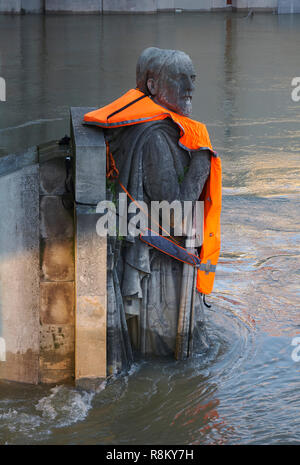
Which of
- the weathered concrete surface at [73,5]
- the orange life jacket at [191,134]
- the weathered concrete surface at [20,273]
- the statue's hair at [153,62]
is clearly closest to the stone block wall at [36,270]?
the weathered concrete surface at [20,273]

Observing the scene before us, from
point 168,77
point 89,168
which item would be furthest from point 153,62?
point 89,168

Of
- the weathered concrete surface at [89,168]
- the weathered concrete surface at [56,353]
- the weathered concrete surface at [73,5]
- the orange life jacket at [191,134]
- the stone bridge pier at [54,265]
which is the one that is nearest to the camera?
the weathered concrete surface at [89,168]

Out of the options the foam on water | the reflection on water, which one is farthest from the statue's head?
the foam on water

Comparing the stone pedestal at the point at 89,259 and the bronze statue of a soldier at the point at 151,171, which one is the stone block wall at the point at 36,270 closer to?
the stone pedestal at the point at 89,259

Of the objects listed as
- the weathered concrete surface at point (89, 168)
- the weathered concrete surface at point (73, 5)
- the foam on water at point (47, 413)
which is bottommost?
the foam on water at point (47, 413)

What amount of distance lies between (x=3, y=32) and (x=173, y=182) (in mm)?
21985

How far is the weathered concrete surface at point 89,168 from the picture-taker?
580 centimetres

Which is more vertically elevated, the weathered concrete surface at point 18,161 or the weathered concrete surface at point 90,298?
the weathered concrete surface at point 18,161

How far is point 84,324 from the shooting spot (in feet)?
20.1

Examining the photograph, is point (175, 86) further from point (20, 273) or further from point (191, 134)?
point (20, 273)

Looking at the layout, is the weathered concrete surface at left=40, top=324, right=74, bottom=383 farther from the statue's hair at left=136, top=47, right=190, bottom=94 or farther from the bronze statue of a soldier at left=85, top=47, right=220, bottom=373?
the statue's hair at left=136, top=47, right=190, bottom=94

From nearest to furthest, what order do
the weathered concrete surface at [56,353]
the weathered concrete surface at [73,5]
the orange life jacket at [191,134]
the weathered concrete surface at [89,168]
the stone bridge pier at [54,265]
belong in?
the weathered concrete surface at [89,168]
the stone bridge pier at [54,265]
the orange life jacket at [191,134]
the weathered concrete surface at [56,353]
the weathered concrete surface at [73,5]

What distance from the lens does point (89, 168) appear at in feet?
19.2

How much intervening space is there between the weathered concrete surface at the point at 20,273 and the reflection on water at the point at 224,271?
0.73 ft
